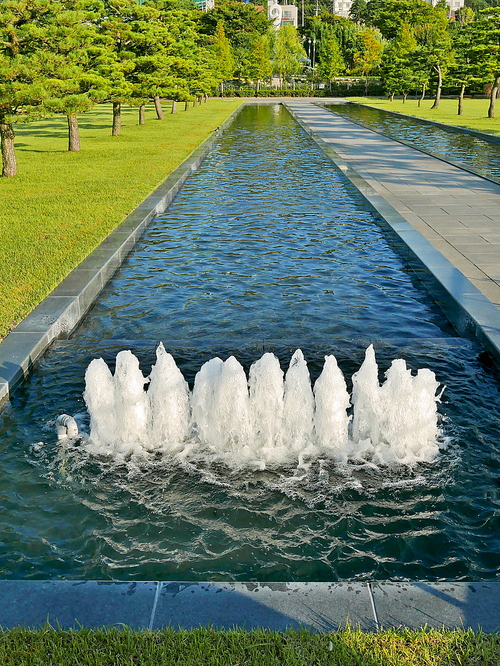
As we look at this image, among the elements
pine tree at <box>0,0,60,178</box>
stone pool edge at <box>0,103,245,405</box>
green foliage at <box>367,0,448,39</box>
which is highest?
green foliage at <box>367,0,448,39</box>

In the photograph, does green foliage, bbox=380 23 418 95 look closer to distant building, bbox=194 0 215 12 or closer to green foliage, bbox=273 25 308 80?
green foliage, bbox=273 25 308 80

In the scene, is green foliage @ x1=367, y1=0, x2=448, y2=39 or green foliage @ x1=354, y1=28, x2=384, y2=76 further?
green foliage @ x1=354, y1=28, x2=384, y2=76

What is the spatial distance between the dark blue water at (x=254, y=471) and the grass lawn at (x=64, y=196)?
85cm

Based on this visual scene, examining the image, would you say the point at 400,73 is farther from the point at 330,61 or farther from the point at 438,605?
the point at 438,605

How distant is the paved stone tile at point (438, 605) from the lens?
3070mm

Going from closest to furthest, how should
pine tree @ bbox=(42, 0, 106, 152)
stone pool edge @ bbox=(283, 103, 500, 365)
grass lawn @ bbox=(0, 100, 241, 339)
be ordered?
stone pool edge @ bbox=(283, 103, 500, 365), grass lawn @ bbox=(0, 100, 241, 339), pine tree @ bbox=(42, 0, 106, 152)

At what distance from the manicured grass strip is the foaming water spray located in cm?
209

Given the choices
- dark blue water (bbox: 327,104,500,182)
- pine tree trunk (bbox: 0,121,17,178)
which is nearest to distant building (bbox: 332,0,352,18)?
dark blue water (bbox: 327,104,500,182)

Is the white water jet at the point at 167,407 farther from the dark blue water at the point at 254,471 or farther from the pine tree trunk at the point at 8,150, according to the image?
the pine tree trunk at the point at 8,150

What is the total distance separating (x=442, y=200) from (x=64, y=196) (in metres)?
8.24

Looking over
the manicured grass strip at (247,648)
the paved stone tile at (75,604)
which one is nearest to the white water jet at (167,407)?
the paved stone tile at (75,604)

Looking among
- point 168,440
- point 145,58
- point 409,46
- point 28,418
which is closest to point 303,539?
point 168,440

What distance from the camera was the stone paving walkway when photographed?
8992mm

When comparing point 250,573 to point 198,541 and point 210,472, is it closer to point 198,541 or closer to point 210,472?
point 198,541
